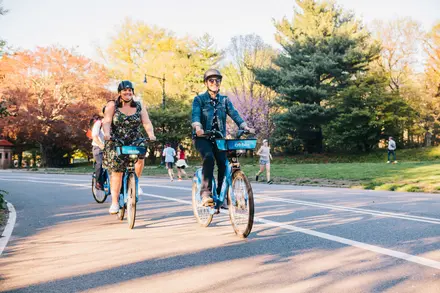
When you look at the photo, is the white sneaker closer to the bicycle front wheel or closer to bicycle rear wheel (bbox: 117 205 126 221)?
bicycle rear wheel (bbox: 117 205 126 221)

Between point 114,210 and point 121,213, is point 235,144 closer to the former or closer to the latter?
point 114,210

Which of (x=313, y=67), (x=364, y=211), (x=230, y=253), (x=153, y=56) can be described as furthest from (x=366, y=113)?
(x=230, y=253)

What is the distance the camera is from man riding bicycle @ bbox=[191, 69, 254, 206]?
6293mm

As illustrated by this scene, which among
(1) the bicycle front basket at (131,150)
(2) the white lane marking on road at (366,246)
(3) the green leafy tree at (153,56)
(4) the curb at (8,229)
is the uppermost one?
(3) the green leafy tree at (153,56)

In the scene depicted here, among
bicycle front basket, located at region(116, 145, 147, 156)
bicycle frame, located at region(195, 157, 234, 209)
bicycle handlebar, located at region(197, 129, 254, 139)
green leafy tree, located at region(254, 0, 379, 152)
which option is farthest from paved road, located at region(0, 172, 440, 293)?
green leafy tree, located at region(254, 0, 379, 152)

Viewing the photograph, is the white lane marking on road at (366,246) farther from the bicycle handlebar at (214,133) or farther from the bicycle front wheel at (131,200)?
the bicycle front wheel at (131,200)

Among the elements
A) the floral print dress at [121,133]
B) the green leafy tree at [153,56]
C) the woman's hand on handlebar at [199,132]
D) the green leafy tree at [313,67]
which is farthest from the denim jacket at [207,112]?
the green leafy tree at [153,56]

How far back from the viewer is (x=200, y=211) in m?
6.83

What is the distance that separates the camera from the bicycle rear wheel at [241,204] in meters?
5.54

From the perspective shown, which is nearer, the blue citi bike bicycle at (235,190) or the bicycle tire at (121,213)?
the blue citi bike bicycle at (235,190)

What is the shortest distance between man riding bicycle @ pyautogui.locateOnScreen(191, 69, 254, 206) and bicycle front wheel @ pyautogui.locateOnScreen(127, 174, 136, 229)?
1.08m

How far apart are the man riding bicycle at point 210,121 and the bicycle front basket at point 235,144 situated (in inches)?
20.8

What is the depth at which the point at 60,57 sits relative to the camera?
45281 millimetres

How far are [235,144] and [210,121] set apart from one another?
0.77m
